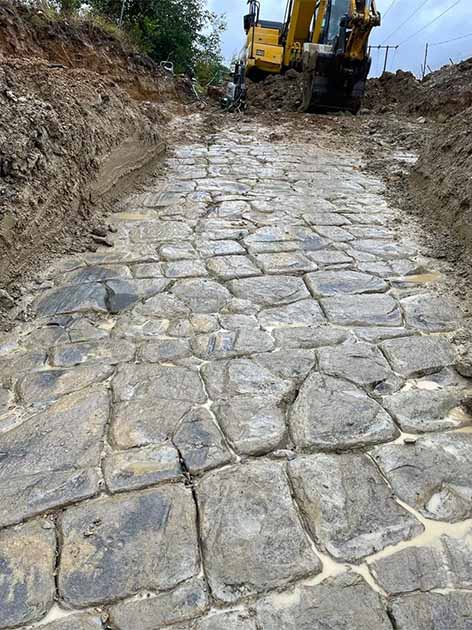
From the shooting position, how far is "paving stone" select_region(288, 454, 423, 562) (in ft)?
5.46

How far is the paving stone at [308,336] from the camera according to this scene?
2771mm

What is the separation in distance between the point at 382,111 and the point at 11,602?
1297 cm

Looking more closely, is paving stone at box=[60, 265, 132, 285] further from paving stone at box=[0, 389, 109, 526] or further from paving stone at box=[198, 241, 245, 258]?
paving stone at box=[0, 389, 109, 526]

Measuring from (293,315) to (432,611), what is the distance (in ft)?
6.10

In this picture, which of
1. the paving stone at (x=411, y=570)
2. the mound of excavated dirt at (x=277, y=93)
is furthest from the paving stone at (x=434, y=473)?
the mound of excavated dirt at (x=277, y=93)

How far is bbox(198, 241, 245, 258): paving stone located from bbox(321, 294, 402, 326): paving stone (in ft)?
3.41

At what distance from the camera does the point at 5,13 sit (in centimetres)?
801

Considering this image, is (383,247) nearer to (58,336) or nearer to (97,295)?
(97,295)

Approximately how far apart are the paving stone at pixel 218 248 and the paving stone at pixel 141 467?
216 centimetres

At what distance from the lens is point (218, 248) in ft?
13.3

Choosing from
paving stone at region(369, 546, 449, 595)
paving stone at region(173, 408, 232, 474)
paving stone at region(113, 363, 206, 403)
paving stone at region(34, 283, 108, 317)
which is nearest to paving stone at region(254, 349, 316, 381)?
paving stone at region(113, 363, 206, 403)

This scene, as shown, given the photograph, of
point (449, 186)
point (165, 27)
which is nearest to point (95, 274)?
point (449, 186)

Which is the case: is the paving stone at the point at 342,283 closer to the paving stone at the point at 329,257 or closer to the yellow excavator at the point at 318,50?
the paving stone at the point at 329,257

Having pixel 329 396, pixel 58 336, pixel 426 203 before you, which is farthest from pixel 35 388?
pixel 426 203
